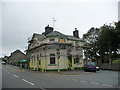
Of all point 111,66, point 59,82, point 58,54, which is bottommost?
point 111,66

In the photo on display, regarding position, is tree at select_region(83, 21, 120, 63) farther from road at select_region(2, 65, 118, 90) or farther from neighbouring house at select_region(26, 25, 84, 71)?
road at select_region(2, 65, 118, 90)

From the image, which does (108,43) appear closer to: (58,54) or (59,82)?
(58,54)

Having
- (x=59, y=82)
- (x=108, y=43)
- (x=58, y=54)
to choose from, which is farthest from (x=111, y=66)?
Answer: (x=59, y=82)

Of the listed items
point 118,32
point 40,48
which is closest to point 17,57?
point 40,48

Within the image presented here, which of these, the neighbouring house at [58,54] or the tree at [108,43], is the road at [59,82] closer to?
the neighbouring house at [58,54]

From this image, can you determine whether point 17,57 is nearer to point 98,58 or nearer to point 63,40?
point 98,58

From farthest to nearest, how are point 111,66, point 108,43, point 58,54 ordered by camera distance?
point 108,43 → point 111,66 → point 58,54

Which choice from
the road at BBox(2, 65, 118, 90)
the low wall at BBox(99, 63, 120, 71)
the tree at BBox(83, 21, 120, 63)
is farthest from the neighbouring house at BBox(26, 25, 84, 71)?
the road at BBox(2, 65, 118, 90)

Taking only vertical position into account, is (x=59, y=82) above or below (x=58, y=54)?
below

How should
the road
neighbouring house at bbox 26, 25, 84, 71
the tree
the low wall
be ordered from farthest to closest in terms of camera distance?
the tree → the low wall → neighbouring house at bbox 26, 25, 84, 71 → the road

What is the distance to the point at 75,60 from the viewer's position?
3058cm

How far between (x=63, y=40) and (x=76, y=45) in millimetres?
3900

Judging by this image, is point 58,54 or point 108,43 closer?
point 58,54

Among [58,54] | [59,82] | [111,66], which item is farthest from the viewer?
[111,66]
